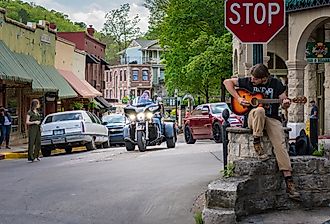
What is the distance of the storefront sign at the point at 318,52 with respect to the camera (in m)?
21.4

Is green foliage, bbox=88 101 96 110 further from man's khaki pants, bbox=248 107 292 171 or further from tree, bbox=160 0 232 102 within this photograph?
man's khaki pants, bbox=248 107 292 171

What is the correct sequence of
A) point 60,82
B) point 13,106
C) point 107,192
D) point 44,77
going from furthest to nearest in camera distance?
point 60,82 → point 44,77 → point 13,106 → point 107,192

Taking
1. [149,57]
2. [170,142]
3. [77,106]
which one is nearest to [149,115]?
[170,142]

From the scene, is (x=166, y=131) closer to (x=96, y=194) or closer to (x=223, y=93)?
(x=96, y=194)

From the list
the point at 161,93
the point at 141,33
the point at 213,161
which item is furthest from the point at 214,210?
the point at 141,33

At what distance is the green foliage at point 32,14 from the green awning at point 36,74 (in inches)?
1213

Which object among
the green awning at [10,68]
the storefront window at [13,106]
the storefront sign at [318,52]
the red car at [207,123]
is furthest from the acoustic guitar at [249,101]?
the storefront window at [13,106]

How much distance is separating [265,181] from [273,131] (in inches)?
25.2

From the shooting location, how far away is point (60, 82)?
34.7 m

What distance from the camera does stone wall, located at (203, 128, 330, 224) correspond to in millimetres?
7598

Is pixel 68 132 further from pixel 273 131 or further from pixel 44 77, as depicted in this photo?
pixel 273 131

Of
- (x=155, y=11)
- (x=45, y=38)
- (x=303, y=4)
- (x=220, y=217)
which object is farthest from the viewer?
(x=155, y=11)

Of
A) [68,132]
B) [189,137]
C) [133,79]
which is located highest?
[133,79]

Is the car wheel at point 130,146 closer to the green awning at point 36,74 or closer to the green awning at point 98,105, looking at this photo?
the green awning at point 36,74
